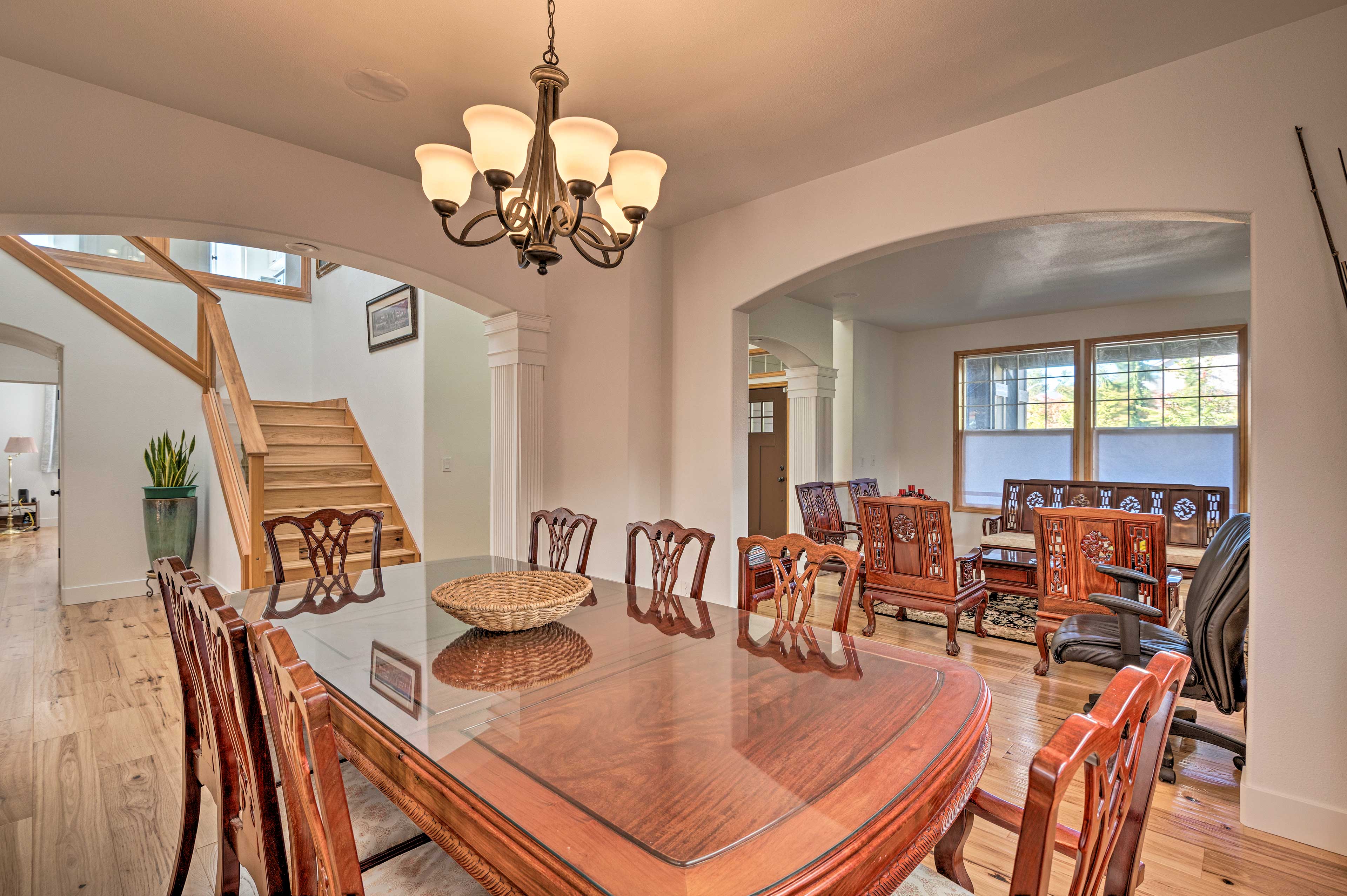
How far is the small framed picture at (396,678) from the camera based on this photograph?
1252 mm

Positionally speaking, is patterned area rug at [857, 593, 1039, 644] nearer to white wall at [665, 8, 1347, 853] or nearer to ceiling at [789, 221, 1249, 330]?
white wall at [665, 8, 1347, 853]

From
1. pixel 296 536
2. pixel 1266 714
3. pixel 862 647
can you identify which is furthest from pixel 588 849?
pixel 296 536

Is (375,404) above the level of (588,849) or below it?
above

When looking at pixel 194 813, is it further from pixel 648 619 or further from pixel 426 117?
pixel 426 117

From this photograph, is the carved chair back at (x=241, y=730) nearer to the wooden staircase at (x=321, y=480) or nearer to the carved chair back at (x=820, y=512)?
the wooden staircase at (x=321, y=480)

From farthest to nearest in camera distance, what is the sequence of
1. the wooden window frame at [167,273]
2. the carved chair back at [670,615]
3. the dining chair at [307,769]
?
the wooden window frame at [167,273]
the carved chair back at [670,615]
the dining chair at [307,769]

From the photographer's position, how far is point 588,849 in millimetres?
798

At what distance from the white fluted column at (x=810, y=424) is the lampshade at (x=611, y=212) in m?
4.27

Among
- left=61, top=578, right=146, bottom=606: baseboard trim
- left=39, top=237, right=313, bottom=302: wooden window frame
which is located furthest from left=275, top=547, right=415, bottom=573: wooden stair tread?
left=39, top=237, right=313, bottom=302: wooden window frame

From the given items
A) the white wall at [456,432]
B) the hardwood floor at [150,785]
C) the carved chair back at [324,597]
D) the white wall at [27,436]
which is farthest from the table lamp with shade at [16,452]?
the carved chair back at [324,597]

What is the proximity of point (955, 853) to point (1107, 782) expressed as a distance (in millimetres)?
730

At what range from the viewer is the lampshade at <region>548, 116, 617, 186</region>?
1601mm

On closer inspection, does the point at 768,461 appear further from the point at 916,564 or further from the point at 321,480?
the point at 321,480

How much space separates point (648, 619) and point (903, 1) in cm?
198
